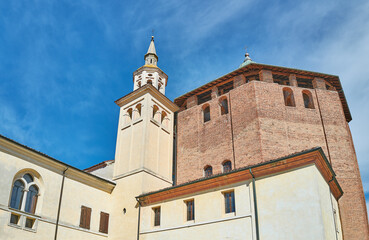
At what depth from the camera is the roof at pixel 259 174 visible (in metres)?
12.3

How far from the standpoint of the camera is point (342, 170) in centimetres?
2034

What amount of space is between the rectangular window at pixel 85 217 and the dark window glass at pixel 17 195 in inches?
123

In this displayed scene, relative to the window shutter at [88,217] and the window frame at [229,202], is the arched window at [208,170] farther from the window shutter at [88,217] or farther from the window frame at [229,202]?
the window shutter at [88,217]

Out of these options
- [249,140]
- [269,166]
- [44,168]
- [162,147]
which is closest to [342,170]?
[249,140]

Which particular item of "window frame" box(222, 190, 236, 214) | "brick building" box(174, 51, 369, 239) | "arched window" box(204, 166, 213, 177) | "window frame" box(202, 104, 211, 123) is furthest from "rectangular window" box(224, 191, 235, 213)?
"window frame" box(202, 104, 211, 123)

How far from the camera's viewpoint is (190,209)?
1514 centimetres

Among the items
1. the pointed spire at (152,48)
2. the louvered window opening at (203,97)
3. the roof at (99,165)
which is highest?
the pointed spire at (152,48)

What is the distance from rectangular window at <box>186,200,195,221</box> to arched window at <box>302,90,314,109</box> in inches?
478

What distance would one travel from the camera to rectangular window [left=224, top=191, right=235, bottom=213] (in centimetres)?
1378

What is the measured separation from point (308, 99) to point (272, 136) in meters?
4.78

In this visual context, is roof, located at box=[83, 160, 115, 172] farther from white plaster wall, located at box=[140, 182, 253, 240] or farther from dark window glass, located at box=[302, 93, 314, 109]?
dark window glass, located at box=[302, 93, 314, 109]

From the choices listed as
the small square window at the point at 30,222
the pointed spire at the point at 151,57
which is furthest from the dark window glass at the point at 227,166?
the small square window at the point at 30,222

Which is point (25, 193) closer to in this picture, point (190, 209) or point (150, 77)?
point (190, 209)

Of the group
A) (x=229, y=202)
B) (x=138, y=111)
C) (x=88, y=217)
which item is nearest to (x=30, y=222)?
(x=88, y=217)
